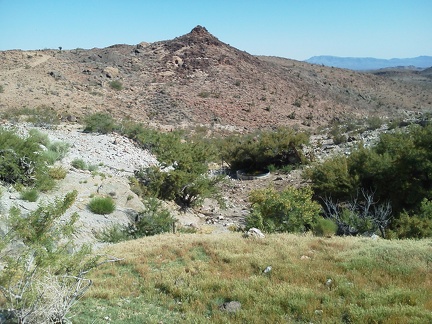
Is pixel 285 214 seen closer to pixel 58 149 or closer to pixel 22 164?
pixel 22 164

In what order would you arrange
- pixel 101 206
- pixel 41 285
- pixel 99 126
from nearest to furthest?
pixel 41 285 → pixel 101 206 → pixel 99 126

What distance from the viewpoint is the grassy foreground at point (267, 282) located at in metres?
5.31

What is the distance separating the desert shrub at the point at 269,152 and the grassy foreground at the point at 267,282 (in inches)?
503

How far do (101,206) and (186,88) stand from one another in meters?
30.9

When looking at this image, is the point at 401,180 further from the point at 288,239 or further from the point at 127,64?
the point at 127,64

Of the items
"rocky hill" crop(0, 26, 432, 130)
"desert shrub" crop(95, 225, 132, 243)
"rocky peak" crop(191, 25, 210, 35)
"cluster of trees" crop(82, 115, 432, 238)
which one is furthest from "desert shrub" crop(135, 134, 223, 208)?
"rocky peak" crop(191, 25, 210, 35)

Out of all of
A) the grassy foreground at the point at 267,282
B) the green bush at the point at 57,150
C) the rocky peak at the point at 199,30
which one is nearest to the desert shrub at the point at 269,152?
the green bush at the point at 57,150

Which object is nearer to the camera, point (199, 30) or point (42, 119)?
point (42, 119)

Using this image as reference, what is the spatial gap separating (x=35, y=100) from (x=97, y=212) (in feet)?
71.5

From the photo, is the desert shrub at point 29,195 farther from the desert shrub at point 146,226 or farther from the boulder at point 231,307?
the boulder at point 231,307

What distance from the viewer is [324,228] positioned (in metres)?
10.3

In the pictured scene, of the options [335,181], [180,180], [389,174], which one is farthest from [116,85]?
[389,174]

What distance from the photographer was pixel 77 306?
18.2 feet

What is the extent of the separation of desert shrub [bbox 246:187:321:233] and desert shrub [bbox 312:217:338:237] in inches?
7.7
